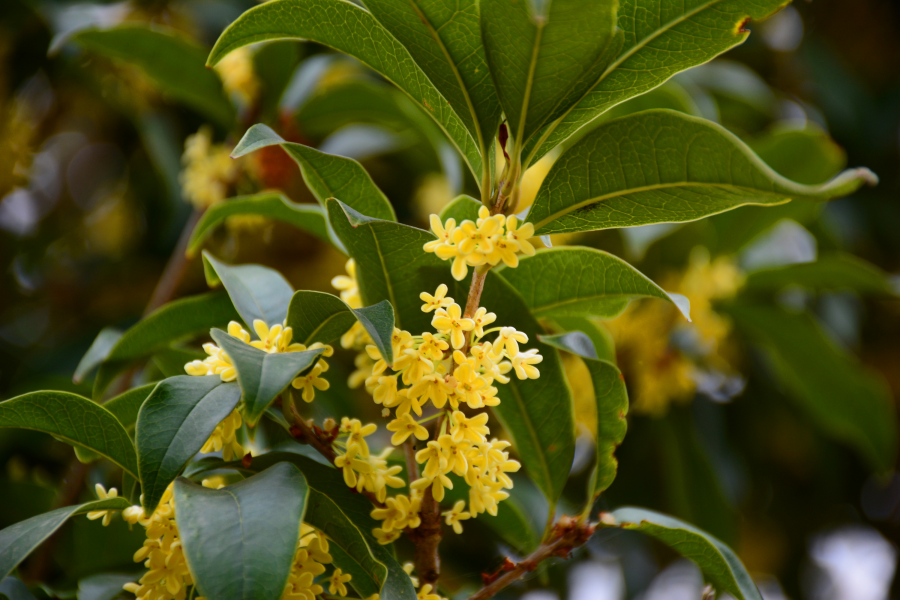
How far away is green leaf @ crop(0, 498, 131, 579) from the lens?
2.11 ft

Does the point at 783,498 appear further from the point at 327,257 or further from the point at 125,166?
the point at 125,166

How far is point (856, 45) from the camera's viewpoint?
2996 millimetres

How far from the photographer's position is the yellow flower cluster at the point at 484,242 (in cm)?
69

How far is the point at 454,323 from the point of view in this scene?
694 millimetres

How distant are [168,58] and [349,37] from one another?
1.06 m

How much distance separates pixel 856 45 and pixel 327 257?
2.55 metres

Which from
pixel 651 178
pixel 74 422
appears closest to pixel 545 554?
pixel 651 178

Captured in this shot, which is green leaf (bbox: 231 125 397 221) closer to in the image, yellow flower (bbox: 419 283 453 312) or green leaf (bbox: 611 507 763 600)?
yellow flower (bbox: 419 283 453 312)

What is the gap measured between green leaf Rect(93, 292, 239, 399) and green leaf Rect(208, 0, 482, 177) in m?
0.42

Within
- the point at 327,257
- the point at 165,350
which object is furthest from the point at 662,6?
the point at 327,257

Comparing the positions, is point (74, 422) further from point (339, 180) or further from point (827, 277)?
point (827, 277)

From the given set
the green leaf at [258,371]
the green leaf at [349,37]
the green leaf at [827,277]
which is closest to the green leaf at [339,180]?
the green leaf at [349,37]

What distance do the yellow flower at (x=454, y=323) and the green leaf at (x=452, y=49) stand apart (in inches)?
8.4

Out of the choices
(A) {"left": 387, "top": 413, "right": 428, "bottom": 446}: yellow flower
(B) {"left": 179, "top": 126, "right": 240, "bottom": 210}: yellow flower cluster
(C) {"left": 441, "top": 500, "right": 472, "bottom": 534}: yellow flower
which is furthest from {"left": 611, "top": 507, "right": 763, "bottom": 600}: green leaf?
(B) {"left": 179, "top": 126, "right": 240, "bottom": 210}: yellow flower cluster
